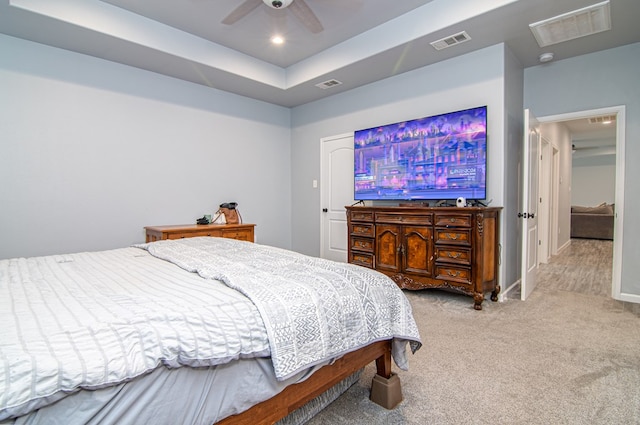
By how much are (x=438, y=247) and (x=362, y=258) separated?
1.00 meters

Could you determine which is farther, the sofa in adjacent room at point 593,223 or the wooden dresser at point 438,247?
the sofa in adjacent room at point 593,223

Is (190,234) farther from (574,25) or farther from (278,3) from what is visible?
(574,25)

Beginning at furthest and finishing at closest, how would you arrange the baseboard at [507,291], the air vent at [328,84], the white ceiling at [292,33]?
the air vent at [328,84] → the baseboard at [507,291] → the white ceiling at [292,33]

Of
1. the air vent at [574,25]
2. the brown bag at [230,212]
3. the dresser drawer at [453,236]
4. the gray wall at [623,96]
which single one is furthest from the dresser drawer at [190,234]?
the gray wall at [623,96]

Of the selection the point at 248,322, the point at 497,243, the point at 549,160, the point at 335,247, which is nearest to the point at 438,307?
the point at 497,243

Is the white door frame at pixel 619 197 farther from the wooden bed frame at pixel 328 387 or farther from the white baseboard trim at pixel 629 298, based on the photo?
the wooden bed frame at pixel 328 387

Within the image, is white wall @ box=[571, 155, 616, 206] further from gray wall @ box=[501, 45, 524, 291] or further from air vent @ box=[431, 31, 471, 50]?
air vent @ box=[431, 31, 471, 50]

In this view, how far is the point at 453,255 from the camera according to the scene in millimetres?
3266

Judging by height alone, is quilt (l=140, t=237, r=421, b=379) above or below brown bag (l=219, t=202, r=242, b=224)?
below

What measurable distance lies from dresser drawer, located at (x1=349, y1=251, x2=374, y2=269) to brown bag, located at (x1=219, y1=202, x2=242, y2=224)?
1.67 m

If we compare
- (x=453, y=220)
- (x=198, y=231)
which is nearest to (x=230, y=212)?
(x=198, y=231)

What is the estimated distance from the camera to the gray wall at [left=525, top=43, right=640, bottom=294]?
335 centimetres

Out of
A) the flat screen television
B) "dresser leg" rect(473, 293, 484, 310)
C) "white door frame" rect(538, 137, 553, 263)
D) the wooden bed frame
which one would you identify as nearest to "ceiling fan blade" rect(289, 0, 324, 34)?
the flat screen television

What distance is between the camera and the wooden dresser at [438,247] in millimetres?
3143
